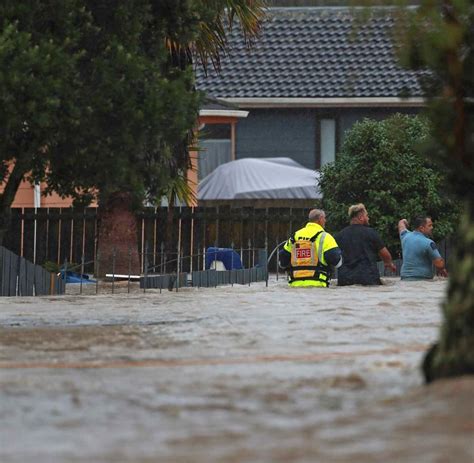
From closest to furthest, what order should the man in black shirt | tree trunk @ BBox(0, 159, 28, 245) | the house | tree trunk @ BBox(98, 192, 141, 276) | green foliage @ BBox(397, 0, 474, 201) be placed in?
green foliage @ BBox(397, 0, 474, 201) < tree trunk @ BBox(0, 159, 28, 245) < the man in black shirt < tree trunk @ BBox(98, 192, 141, 276) < the house

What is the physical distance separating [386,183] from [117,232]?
5.95m

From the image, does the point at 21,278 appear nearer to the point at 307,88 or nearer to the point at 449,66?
the point at 449,66

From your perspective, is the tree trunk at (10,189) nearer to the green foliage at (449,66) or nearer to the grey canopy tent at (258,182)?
the green foliage at (449,66)

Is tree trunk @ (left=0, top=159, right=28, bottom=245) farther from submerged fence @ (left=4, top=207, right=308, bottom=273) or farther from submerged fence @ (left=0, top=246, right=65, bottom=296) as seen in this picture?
submerged fence @ (left=4, top=207, right=308, bottom=273)

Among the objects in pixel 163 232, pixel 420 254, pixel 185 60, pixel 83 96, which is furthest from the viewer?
pixel 163 232

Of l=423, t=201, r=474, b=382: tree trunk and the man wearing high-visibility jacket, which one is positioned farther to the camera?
the man wearing high-visibility jacket

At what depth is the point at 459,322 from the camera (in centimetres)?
788

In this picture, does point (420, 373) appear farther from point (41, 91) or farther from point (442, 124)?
point (41, 91)

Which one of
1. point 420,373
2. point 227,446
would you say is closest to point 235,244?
point 420,373

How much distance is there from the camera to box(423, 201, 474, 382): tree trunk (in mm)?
7828

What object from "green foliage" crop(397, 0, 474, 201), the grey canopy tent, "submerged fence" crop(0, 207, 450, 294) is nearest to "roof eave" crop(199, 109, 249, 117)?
the grey canopy tent

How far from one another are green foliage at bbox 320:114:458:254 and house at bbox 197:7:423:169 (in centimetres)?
815

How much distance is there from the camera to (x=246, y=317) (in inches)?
603

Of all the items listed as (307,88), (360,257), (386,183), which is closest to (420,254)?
(360,257)
